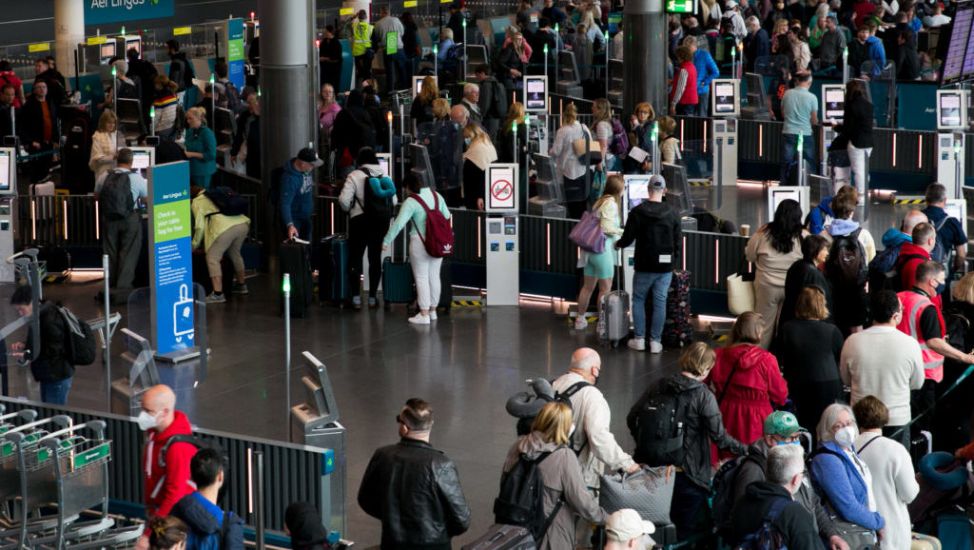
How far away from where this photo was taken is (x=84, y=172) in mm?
20375

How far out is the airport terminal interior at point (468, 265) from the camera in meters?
10.0

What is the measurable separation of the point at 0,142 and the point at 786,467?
1679cm

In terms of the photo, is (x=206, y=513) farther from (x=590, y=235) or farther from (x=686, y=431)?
(x=590, y=235)

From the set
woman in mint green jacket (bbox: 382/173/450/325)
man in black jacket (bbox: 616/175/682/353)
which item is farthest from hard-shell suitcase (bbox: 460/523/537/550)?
woman in mint green jacket (bbox: 382/173/450/325)

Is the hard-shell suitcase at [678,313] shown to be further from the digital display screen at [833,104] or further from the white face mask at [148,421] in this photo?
the digital display screen at [833,104]

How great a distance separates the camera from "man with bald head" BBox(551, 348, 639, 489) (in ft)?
31.6

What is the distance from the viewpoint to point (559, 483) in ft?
29.4

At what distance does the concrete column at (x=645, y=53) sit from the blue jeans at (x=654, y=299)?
8.94 metres

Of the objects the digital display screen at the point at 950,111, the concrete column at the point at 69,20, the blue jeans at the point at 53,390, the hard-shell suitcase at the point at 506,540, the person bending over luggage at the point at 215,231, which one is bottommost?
the hard-shell suitcase at the point at 506,540

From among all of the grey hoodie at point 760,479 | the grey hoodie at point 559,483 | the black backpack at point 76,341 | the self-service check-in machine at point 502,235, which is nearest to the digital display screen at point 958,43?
the self-service check-in machine at point 502,235

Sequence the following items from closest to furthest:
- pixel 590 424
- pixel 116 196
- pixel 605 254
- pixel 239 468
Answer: pixel 590 424
pixel 239 468
pixel 605 254
pixel 116 196

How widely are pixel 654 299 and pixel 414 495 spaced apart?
6.73m

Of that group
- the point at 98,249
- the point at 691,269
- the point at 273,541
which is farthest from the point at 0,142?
the point at 273,541

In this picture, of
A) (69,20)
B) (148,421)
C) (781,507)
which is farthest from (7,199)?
Result: (69,20)
